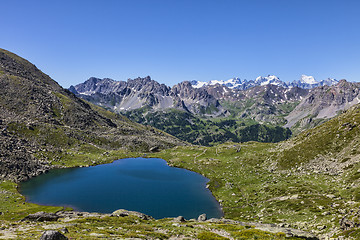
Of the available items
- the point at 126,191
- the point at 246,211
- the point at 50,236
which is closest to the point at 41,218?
the point at 50,236

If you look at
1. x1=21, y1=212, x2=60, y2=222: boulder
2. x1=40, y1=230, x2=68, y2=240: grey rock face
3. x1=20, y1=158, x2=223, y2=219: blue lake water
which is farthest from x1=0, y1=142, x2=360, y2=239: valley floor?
Result: x1=20, y1=158, x2=223, y2=219: blue lake water

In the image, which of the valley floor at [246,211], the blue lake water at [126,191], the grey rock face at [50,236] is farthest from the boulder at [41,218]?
the grey rock face at [50,236]

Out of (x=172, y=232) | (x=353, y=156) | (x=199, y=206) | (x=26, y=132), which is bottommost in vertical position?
(x=199, y=206)

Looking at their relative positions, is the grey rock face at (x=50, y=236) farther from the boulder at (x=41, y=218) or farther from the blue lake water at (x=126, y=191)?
the blue lake water at (x=126, y=191)

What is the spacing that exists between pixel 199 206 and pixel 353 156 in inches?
2718

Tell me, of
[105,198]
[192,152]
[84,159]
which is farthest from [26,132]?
[192,152]

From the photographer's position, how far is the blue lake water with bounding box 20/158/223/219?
83.5 meters

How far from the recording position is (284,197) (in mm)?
76062

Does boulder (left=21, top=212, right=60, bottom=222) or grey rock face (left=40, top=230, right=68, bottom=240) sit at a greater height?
grey rock face (left=40, top=230, right=68, bottom=240)

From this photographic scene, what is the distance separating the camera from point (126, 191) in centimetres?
10369

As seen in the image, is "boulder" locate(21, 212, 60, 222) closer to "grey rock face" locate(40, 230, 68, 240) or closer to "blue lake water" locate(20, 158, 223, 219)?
"blue lake water" locate(20, 158, 223, 219)

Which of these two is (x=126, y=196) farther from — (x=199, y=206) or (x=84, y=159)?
(x=84, y=159)

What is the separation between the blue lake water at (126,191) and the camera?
83500 millimetres

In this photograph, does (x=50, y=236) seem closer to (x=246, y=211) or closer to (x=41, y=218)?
(x=41, y=218)
